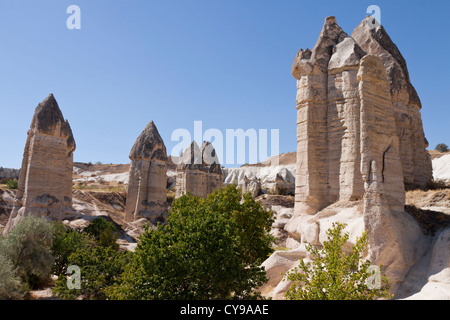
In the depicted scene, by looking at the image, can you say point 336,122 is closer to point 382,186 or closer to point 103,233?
point 382,186

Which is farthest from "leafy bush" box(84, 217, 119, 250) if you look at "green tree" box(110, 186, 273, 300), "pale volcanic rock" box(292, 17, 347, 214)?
"pale volcanic rock" box(292, 17, 347, 214)

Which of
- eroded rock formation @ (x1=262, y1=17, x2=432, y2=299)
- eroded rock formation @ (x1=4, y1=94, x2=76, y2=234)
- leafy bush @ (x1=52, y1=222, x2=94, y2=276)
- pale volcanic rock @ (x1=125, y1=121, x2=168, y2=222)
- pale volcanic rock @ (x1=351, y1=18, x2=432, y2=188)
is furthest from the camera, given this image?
pale volcanic rock @ (x1=125, y1=121, x2=168, y2=222)

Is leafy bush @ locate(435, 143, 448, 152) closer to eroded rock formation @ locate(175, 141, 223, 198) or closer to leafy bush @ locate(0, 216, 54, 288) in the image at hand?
eroded rock formation @ locate(175, 141, 223, 198)

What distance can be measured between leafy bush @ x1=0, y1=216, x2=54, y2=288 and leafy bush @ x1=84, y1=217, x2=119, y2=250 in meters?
3.77

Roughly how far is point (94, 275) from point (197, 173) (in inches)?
719

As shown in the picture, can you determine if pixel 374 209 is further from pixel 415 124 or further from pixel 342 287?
pixel 415 124

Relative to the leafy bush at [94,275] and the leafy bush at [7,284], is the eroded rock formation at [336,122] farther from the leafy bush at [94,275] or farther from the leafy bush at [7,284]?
the leafy bush at [7,284]

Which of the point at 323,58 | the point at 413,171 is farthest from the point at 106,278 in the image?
the point at 413,171

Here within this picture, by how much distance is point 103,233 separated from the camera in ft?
49.8

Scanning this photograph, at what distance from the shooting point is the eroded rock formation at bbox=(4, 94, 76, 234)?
1373 cm

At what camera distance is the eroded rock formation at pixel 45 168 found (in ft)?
45.1

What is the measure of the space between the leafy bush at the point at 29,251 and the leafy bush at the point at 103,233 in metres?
3.77

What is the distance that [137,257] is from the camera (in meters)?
7.30

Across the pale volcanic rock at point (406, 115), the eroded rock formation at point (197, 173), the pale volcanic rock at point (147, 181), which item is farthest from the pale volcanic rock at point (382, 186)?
the eroded rock formation at point (197, 173)
